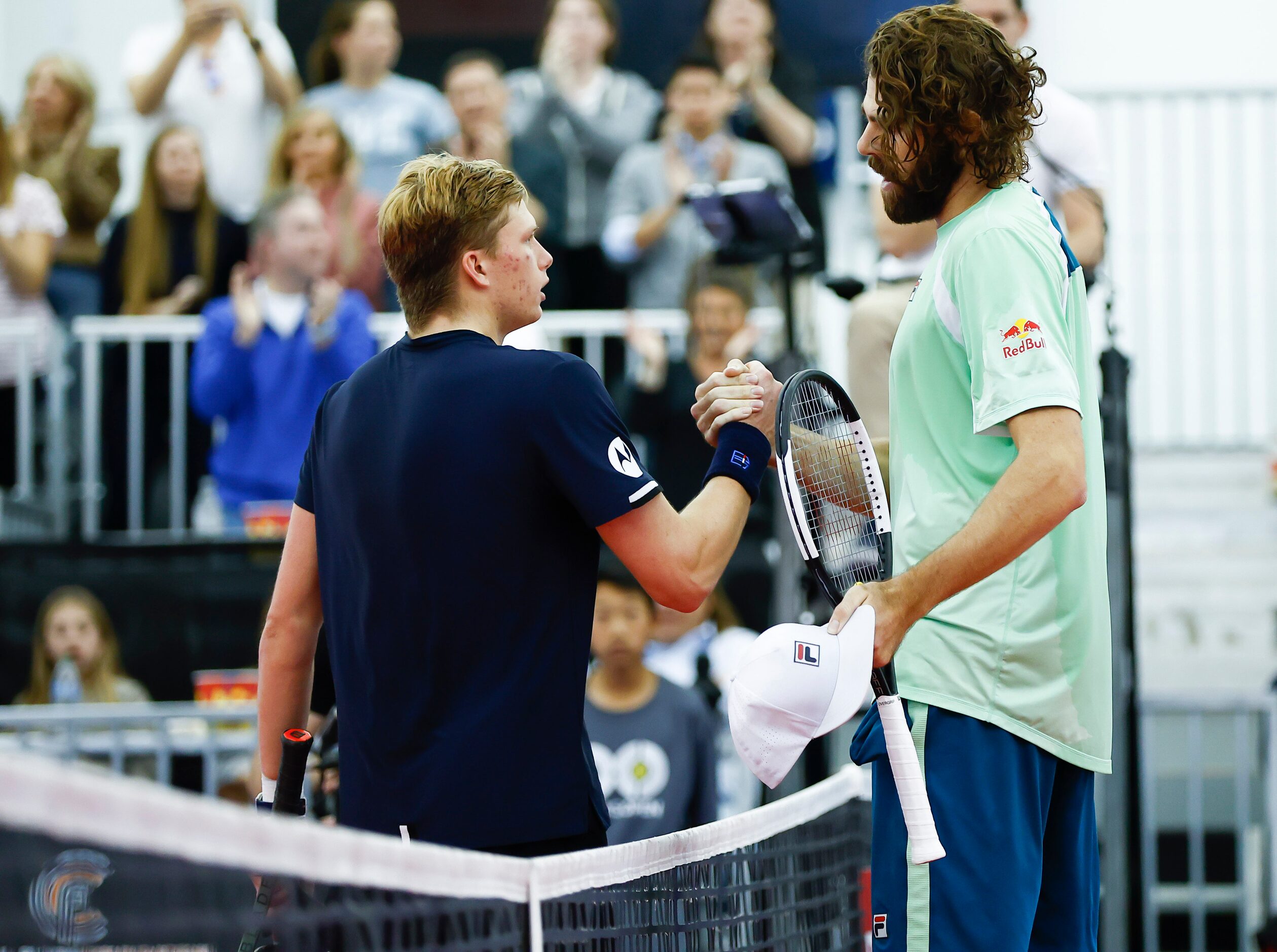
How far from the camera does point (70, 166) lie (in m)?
7.68

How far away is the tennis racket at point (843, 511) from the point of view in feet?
6.83

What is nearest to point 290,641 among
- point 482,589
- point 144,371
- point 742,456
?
point 482,589

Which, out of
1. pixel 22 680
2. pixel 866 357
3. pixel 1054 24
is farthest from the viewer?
pixel 1054 24

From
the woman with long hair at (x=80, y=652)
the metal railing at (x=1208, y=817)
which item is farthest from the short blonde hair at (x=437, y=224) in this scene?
the woman with long hair at (x=80, y=652)

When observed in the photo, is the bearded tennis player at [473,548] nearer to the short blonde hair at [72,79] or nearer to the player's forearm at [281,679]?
the player's forearm at [281,679]

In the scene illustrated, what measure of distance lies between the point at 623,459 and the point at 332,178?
17.4 feet

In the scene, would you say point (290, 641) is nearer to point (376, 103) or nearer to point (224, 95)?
point (376, 103)

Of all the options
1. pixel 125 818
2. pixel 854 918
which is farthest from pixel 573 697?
pixel 854 918

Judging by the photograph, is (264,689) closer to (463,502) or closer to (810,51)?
(463,502)

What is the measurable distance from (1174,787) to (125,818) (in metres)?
5.73

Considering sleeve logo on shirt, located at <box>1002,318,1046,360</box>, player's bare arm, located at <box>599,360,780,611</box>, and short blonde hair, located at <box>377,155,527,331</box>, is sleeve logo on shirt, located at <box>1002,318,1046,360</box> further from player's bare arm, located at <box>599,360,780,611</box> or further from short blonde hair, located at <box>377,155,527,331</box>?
short blonde hair, located at <box>377,155,527,331</box>

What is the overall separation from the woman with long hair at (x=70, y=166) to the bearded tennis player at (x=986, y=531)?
6192 mm

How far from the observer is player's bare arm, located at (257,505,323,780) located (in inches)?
100

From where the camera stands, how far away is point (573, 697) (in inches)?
89.4
